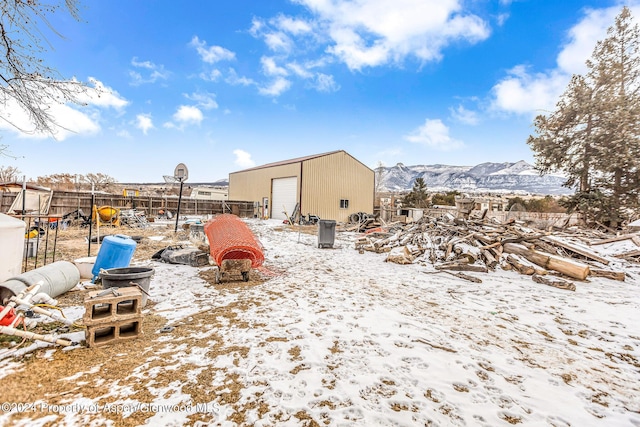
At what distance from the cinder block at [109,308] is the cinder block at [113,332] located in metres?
0.05

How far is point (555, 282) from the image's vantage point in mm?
5570

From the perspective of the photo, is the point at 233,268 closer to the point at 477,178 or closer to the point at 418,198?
the point at 418,198

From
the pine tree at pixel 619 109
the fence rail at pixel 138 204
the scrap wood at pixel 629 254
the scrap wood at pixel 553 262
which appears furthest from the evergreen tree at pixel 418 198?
the scrap wood at pixel 553 262

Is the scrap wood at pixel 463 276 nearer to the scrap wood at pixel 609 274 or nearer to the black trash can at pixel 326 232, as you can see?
the scrap wood at pixel 609 274

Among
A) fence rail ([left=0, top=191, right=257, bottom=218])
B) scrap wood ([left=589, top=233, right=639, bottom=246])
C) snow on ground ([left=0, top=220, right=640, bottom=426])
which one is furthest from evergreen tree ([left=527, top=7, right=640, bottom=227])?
fence rail ([left=0, top=191, right=257, bottom=218])

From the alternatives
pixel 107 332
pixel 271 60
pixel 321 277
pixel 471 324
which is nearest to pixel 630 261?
pixel 471 324

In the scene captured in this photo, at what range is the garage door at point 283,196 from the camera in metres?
20.9

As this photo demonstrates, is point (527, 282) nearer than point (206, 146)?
Yes

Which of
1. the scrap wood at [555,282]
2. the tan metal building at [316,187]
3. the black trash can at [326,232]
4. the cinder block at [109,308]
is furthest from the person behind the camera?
the tan metal building at [316,187]

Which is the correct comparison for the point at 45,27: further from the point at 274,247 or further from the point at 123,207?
the point at 123,207

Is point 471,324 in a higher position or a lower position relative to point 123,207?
lower

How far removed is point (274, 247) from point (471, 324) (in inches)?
280

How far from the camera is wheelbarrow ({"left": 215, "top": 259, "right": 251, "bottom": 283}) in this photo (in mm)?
5238

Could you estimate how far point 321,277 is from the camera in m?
5.96
